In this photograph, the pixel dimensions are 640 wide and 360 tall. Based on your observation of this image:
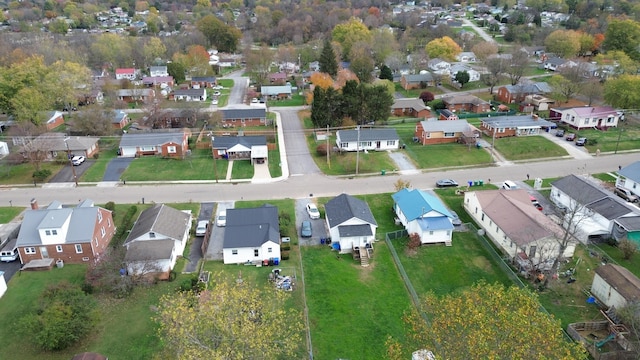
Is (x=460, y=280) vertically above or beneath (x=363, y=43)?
beneath

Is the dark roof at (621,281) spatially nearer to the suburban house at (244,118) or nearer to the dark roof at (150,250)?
the dark roof at (150,250)

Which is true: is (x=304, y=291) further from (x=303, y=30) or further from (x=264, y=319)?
(x=303, y=30)

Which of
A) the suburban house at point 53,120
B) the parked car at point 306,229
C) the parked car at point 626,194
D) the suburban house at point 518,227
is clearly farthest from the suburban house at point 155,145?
the parked car at point 626,194

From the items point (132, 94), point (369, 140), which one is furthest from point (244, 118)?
point (132, 94)

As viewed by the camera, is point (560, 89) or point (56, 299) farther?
point (560, 89)

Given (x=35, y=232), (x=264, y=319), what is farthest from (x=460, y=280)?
(x=35, y=232)

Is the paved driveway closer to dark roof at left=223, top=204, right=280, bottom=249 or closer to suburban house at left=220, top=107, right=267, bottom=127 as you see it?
suburban house at left=220, top=107, right=267, bottom=127

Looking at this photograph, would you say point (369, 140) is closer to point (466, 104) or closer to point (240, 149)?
point (240, 149)
